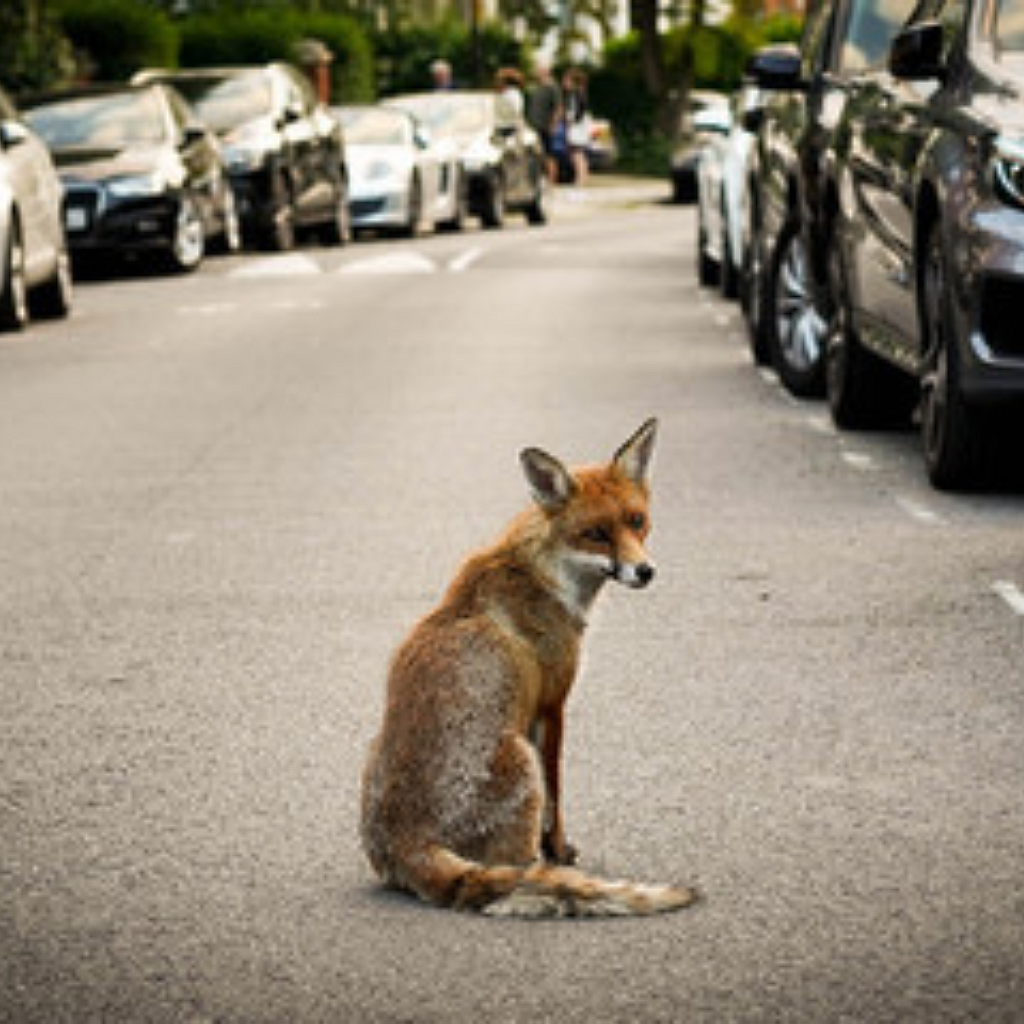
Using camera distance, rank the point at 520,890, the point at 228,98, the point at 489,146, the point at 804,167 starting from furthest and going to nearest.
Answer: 1. the point at 489,146
2. the point at 228,98
3. the point at 804,167
4. the point at 520,890

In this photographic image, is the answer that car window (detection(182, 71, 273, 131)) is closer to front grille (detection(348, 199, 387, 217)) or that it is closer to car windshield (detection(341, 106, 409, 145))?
front grille (detection(348, 199, 387, 217))

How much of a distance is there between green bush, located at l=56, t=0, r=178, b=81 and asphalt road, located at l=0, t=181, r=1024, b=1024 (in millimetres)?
31074

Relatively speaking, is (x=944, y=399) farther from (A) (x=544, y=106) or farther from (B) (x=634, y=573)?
(A) (x=544, y=106)

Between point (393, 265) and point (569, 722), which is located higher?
point (569, 722)

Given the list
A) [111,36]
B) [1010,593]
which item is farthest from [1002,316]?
[111,36]

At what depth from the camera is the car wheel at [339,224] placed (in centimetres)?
3409

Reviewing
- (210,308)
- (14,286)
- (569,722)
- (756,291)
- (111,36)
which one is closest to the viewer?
(569,722)

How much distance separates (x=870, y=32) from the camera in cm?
1492

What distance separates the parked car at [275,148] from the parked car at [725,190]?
7413mm

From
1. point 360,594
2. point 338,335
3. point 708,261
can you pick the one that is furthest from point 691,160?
point 360,594

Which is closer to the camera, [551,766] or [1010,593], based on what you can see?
[551,766]

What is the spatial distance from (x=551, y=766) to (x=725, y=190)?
16.0 meters

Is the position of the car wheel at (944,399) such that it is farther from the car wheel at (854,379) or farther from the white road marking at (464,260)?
the white road marking at (464,260)

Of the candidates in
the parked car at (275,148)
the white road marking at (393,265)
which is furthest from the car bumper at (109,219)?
the parked car at (275,148)
